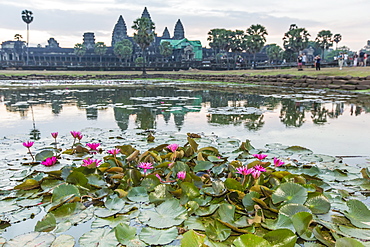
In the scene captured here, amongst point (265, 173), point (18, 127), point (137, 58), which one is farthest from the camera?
point (137, 58)

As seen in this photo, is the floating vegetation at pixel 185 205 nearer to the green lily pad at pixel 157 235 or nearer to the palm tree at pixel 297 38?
the green lily pad at pixel 157 235

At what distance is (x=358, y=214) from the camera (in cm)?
183

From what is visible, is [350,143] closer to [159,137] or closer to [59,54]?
[159,137]

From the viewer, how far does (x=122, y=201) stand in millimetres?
2051

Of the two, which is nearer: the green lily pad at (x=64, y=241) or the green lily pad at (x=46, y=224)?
the green lily pad at (x=64, y=241)

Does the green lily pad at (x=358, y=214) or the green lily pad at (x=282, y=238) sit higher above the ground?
the green lily pad at (x=282, y=238)

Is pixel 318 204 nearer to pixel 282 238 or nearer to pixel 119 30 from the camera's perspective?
pixel 282 238

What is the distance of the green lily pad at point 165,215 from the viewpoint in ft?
5.74

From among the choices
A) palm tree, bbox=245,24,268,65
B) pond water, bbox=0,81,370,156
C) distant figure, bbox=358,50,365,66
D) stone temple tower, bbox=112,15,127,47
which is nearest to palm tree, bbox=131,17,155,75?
palm tree, bbox=245,24,268,65

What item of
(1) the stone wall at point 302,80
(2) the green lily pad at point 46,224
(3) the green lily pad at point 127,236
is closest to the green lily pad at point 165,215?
(3) the green lily pad at point 127,236

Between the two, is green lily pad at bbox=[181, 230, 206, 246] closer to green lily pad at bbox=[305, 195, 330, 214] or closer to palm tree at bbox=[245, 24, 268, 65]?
green lily pad at bbox=[305, 195, 330, 214]

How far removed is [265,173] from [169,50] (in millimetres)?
70005

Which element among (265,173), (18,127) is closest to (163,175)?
(265,173)

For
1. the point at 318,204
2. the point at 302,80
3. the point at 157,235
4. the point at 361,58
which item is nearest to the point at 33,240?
the point at 157,235
